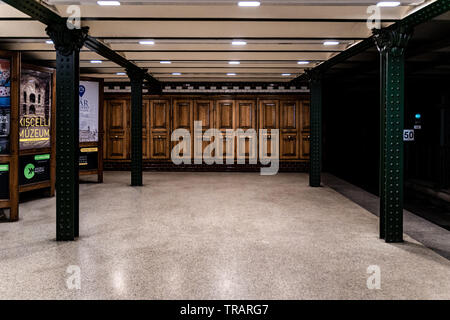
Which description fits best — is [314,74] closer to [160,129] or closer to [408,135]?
[408,135]

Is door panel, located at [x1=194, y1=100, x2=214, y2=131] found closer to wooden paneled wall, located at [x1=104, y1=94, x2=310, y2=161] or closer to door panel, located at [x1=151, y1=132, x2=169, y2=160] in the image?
wooden paneled wall, located at [x1=104, y1=94, x2=310, y2=161]

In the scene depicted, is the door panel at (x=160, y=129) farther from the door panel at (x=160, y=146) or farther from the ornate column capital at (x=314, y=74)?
the ornate column capital at (x=314, y=74)

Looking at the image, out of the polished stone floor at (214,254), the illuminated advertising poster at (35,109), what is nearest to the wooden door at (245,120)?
the polished stone floor at (214,254)

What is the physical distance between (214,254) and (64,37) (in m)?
3.05

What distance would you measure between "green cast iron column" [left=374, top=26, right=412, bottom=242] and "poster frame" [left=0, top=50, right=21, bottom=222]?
503 centimetres

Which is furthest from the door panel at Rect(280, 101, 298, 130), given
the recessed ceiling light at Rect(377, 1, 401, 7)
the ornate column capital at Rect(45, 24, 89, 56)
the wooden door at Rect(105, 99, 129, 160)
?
the ornate column capital at Rect(45, 24, 89, 56)

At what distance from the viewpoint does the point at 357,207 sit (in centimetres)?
643

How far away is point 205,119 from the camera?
1153cm

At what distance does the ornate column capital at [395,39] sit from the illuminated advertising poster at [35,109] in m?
5.73

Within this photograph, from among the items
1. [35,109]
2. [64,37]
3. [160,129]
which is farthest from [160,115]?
[64,37]

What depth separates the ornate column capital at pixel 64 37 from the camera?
4.38 meters
